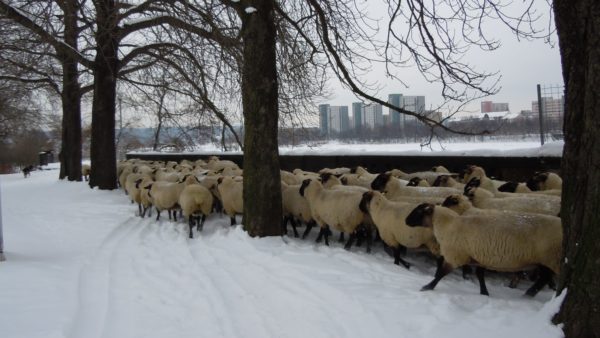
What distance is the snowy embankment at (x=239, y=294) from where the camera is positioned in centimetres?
423

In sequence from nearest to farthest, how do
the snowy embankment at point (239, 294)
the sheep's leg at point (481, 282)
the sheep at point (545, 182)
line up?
the snowy embankment at point (239, 294)
the sheep's leg at point (481, 282)
the sheep at point (545, 182)

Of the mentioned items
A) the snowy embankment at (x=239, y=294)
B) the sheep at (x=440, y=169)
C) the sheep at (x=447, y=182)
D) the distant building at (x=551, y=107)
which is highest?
the distant building at (x=551, y=107)

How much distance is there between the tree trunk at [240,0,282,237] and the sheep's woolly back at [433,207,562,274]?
330 cm

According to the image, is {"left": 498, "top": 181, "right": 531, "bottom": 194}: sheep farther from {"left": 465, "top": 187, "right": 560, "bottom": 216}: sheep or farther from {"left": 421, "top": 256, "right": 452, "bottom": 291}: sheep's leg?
{"left": 421, "top": 256, "right": 452, "bottom": 291}: sheep's leg

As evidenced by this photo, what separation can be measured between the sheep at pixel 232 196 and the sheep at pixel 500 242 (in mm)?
4864

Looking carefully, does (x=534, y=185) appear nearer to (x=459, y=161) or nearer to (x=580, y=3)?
(x=459, y=161)

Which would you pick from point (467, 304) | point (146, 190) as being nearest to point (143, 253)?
point (146, 190)

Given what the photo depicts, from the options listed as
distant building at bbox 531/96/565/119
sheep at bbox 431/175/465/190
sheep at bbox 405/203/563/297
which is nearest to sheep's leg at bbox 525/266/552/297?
sheep at bbox 405/203/563/297

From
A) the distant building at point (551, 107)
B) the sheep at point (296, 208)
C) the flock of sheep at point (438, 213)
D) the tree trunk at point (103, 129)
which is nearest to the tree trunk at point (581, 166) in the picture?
the flock of sheep at point (438, 213)

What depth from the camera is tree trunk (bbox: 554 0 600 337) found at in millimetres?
3363

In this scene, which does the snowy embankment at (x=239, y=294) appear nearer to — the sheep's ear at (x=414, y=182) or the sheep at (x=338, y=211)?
the sheep at (x=338, y=211)

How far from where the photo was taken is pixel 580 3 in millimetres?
3439

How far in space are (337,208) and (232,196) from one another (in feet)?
9.27

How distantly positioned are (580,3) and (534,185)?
4965 mm
